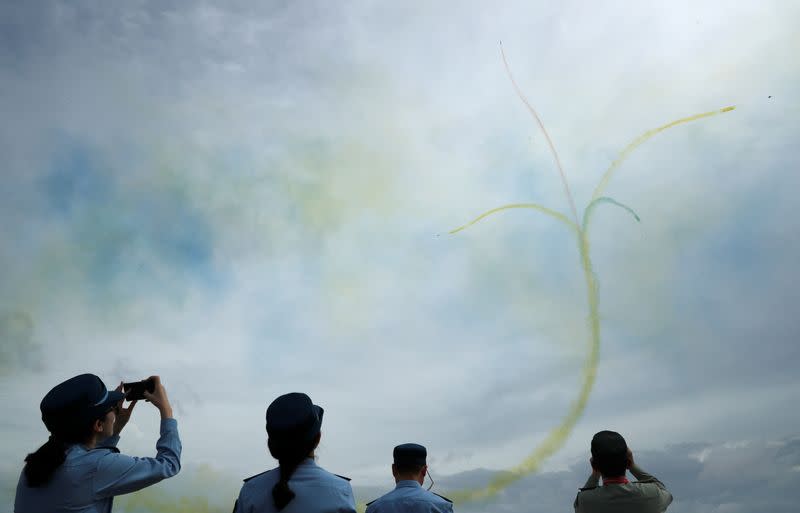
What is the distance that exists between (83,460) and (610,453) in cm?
857

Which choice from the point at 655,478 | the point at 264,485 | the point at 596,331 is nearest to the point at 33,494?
the point at 264,485

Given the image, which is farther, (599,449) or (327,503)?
(599,449)

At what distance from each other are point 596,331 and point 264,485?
2945 centimetres

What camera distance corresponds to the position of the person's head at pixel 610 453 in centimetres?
1170

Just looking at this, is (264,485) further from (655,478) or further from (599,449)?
(655,478)

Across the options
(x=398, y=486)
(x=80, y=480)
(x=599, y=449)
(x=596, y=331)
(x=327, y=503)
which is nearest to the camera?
(x=327, y=503)

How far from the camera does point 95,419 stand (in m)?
9.66

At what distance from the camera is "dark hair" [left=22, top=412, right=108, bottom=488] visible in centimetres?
898

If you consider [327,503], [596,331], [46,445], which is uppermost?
[596,331]

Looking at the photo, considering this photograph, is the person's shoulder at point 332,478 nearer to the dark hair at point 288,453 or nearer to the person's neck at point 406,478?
the dark hair at point 288,453

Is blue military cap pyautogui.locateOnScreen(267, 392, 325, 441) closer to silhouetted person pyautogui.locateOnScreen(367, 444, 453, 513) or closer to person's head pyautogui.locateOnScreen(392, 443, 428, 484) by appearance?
silhouetted person pyautogui.locateOnScreen(367, 444, 453, 513)

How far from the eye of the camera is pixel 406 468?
12.9 metres

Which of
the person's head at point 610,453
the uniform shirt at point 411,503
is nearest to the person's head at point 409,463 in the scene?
the uniform shirt at point 411,503

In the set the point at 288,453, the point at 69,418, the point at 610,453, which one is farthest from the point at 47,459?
the point at 610,453
